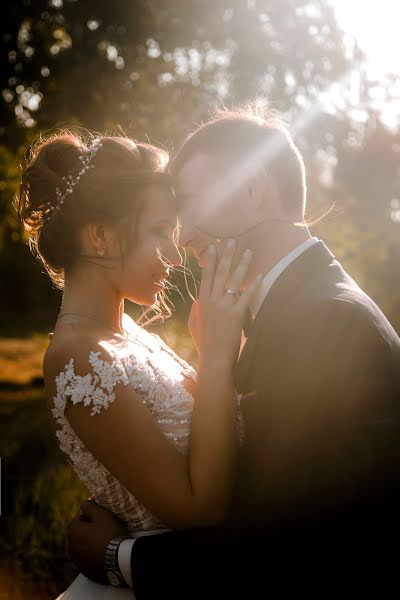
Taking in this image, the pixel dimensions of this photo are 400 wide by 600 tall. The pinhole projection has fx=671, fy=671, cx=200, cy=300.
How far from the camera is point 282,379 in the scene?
8.15ft

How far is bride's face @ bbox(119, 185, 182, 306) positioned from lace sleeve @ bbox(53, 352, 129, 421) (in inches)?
19.4

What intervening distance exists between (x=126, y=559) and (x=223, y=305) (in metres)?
1.09

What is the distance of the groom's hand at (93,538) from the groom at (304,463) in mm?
12

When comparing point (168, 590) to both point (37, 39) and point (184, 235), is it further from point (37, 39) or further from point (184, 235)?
point (37, 39)

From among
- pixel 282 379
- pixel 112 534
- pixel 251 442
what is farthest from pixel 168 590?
pixel 282 379

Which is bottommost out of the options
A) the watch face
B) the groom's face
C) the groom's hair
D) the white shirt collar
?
the watch face

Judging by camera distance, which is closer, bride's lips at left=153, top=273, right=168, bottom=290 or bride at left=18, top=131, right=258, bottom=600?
bride at left=18, top=131, right=258, bottom=600

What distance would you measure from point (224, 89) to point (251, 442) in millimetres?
11120

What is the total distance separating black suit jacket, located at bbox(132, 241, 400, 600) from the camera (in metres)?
2.36

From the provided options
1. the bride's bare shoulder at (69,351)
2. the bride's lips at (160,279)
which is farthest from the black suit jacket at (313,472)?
the bride's lips at (160,279)

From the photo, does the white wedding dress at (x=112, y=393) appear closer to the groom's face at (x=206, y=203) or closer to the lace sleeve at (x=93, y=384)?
the lace sleeve at (x=93, y=384)

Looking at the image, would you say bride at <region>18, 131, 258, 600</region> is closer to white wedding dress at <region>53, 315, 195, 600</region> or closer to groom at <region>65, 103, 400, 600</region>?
white wedding dress at <region>53, 315, 195, 600</region>

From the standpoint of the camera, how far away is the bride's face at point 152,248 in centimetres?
309

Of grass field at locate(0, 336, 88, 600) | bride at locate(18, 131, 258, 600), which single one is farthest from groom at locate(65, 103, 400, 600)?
grass field at locate(0, 336, 88, 600)
